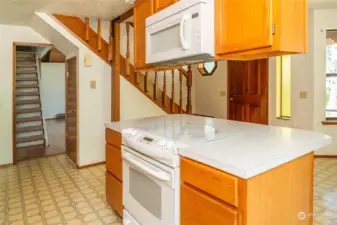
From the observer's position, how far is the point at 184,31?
1.76 meters

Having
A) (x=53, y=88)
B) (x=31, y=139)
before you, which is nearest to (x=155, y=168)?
(x=31, y=139)

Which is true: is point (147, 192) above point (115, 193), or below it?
above

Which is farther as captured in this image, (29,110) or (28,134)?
(29,110)

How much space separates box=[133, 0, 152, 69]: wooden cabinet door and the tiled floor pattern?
4.94 ft

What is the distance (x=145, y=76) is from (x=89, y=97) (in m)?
0.97

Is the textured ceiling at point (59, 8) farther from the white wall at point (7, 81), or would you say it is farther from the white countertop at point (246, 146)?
the white countertop at point (246, 146)

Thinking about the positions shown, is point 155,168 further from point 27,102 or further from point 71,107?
point 27,102

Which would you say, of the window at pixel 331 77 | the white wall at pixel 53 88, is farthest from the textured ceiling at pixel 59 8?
the white wall at pixel 53 88

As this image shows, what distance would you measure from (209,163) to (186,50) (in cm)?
83

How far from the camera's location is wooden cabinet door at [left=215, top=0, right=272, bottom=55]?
1411 millimetres

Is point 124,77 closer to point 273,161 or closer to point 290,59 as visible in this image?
point 290,59

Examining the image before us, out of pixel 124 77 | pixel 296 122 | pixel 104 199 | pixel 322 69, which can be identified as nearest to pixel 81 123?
pixel 124 77

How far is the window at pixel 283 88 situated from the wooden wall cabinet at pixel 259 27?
10.4 feet

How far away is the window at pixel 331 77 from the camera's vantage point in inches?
169
